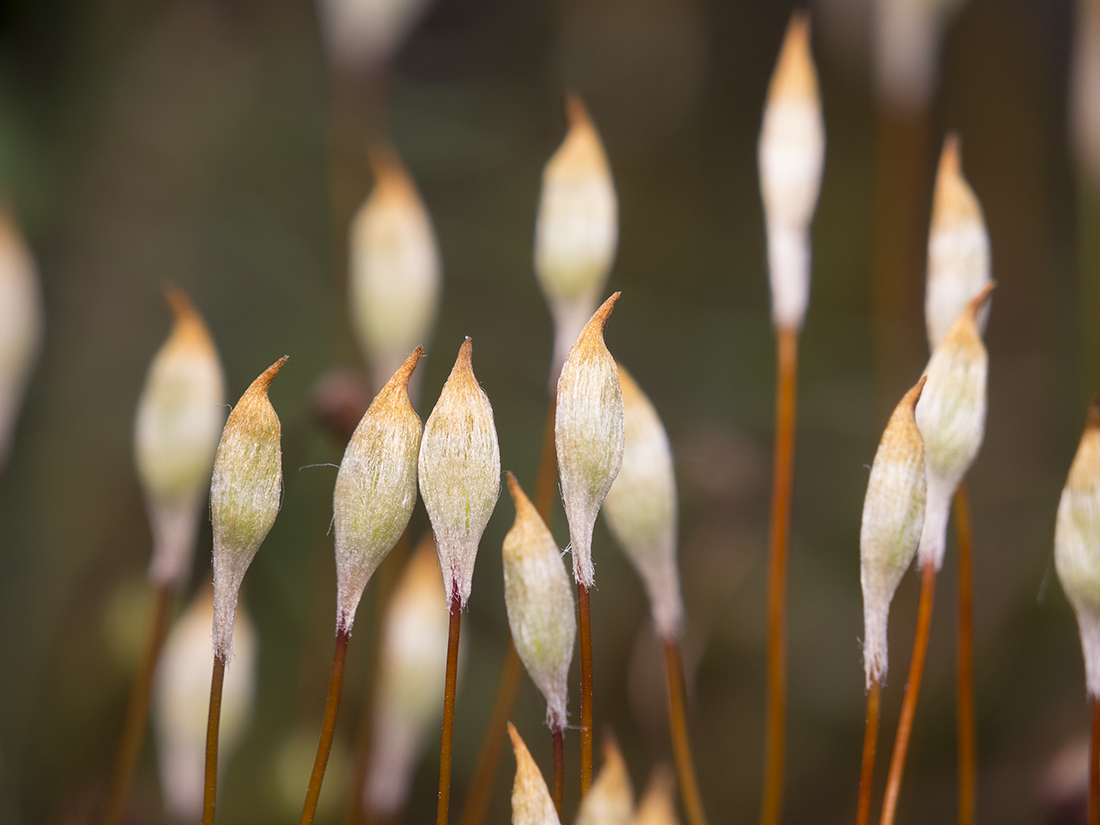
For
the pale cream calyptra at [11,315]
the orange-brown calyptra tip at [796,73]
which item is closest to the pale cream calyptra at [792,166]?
the orange-brown calyptra tip at [796,73]

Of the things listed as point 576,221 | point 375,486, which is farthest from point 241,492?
point 576,221

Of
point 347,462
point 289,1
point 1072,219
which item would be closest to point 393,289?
point 347,462

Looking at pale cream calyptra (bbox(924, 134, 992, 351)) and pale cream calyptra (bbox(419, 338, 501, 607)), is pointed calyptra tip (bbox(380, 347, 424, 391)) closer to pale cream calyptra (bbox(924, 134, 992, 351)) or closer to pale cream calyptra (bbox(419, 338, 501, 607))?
pale cream calyptra (bbox(419, 338, 501, 607))

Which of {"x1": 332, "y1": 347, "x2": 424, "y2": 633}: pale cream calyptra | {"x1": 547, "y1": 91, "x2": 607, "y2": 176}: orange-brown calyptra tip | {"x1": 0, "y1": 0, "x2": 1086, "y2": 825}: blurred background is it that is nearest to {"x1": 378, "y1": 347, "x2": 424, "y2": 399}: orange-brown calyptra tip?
{"x1": 332, "y1": 347, "x2": 424, "y2": 633}: pale cream calyptra

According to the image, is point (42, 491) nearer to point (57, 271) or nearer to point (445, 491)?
point (57, 271)

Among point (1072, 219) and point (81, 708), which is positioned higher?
point (1072, 219)
